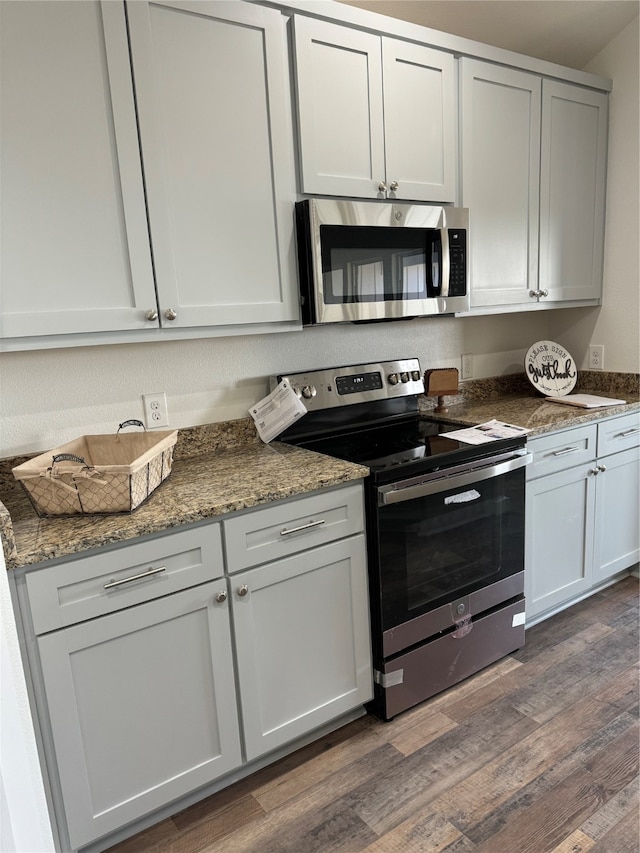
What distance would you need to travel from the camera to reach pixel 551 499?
93.9 inches

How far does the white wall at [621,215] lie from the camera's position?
269 cm

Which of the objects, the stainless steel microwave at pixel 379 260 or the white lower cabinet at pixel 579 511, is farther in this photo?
the white lower cabinet at pixel 579 511

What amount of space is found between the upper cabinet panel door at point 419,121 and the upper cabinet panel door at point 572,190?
0.59 m

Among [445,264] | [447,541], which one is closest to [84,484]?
[447,541]

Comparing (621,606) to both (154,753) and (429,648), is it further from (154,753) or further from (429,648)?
(154,753)

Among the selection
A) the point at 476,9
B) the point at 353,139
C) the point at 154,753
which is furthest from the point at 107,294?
the point at 476,9

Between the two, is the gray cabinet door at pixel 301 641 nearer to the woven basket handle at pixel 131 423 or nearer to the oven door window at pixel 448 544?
the oven door window at pixel 448 544

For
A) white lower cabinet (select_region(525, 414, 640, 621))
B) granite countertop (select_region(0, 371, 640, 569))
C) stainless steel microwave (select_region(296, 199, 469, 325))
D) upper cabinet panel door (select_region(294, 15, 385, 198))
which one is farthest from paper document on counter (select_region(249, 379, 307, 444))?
white lower cabinet (select_region(525, 414, 640, 621))

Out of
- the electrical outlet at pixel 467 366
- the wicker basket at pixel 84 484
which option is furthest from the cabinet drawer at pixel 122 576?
the electrical outlet at pixel 467 366

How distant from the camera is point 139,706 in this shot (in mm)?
1504

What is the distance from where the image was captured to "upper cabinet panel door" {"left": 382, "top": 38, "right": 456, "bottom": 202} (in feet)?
6.80

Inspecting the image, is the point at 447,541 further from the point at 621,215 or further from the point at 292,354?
the point at 621,215

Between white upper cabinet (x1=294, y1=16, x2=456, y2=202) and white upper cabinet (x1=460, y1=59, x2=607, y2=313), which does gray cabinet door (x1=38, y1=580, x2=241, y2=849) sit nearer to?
white upper cabinet (x1=294, y1=16, x2=456, y2=202)

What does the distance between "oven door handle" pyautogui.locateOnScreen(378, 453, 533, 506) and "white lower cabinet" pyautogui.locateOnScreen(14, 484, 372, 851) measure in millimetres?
111
